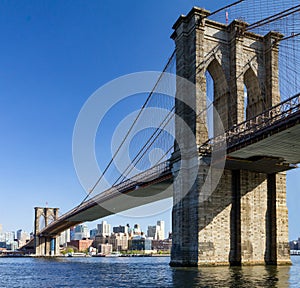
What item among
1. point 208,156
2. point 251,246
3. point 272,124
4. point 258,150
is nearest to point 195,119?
point 208,156

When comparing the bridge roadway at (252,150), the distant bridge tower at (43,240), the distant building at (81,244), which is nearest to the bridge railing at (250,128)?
the bridge roadway at (252,150)

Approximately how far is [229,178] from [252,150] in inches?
207

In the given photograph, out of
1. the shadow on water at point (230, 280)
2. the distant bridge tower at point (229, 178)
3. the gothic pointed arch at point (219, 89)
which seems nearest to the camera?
the shadow on water at point (230, 280)

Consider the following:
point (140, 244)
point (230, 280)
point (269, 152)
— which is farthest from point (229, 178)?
point (140, 244)

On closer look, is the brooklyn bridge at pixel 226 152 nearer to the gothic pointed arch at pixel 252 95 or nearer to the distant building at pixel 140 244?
the gothic pointed arch at pixel 252 95

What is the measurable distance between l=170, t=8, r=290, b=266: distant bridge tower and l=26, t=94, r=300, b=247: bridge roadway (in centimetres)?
153

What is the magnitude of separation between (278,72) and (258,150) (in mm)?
10891

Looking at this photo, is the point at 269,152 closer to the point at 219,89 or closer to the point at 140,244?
the point at 219,89

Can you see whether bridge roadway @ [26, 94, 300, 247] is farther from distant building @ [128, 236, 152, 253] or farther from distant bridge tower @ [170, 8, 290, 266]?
distant building @ [128, 236, 152, 253]

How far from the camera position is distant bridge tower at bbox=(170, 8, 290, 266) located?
1526 inches

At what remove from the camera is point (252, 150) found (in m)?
36.1

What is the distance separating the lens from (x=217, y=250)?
38719 mm

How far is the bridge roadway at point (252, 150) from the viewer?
32188 mm

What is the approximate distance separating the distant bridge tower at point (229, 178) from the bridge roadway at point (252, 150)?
60.1 inches
